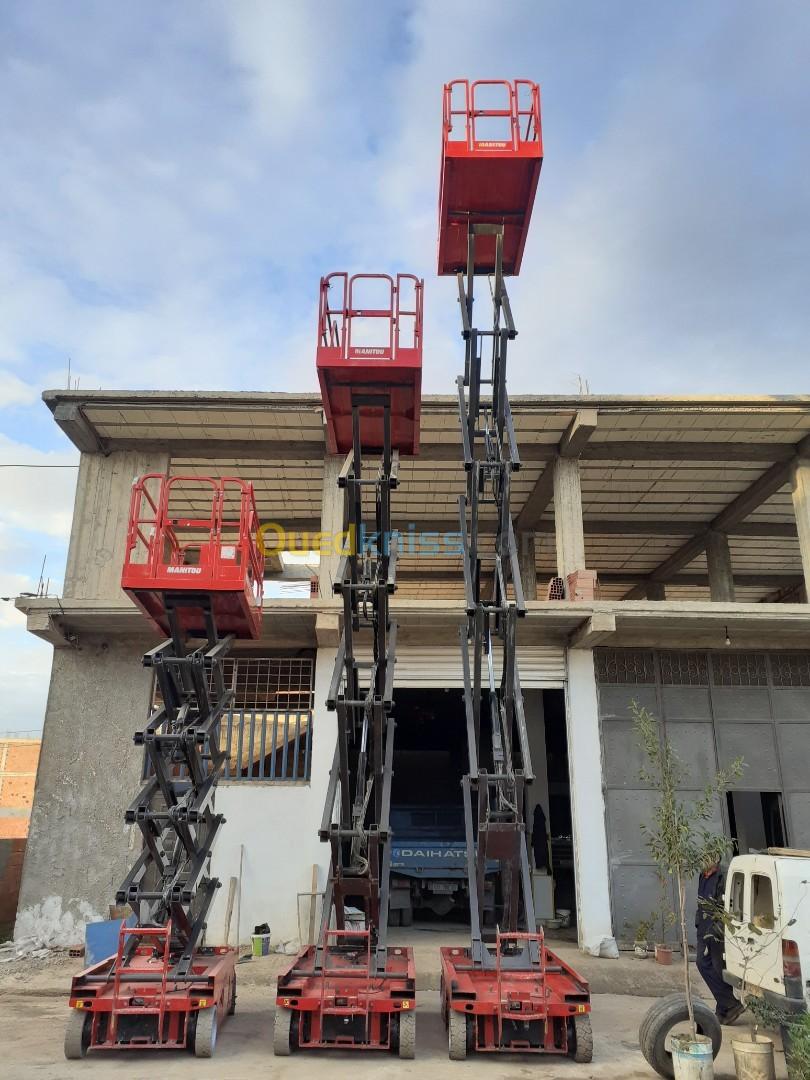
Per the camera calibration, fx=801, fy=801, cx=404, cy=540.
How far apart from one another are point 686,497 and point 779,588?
373 inches

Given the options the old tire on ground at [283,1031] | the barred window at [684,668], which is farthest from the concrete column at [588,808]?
the old tire on ground at [283,1031]

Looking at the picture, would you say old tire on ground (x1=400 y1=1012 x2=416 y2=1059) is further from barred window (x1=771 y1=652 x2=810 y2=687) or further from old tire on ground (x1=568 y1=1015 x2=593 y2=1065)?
barred window (x1=771 y1=652 x2=810 y2=687)

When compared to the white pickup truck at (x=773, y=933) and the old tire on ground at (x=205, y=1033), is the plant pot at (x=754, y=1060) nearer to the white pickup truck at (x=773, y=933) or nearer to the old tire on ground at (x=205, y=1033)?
the white pickup truck at (x=773, y=933)

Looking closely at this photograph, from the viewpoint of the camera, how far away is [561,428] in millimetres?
14961

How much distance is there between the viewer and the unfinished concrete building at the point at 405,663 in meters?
13.2

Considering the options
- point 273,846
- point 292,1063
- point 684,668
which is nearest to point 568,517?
point 684,668

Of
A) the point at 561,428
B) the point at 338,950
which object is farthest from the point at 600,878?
the point at 561,428

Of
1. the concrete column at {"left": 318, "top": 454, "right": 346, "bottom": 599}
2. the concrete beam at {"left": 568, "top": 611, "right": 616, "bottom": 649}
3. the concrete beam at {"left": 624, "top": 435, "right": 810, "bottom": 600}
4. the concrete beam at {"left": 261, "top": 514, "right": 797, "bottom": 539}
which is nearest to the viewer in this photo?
the concrete beam at {"left": 568, "top": 611, "right": 616, "bottom": 649}

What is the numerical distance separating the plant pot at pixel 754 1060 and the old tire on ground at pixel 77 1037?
5923 mm

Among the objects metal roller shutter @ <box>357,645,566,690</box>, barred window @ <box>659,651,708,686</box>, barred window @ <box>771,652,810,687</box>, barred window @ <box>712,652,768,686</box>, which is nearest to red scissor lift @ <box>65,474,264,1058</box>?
metal roller shutter @ <box>357,645,566,690</box>

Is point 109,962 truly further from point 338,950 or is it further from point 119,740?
point 119,740

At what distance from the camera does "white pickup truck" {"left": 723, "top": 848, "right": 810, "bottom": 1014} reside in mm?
7109

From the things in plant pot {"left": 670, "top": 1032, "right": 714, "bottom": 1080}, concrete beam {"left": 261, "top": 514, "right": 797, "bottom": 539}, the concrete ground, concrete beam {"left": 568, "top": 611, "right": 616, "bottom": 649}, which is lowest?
the concrete ground

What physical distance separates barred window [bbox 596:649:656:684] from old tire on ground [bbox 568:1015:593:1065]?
7490mm
